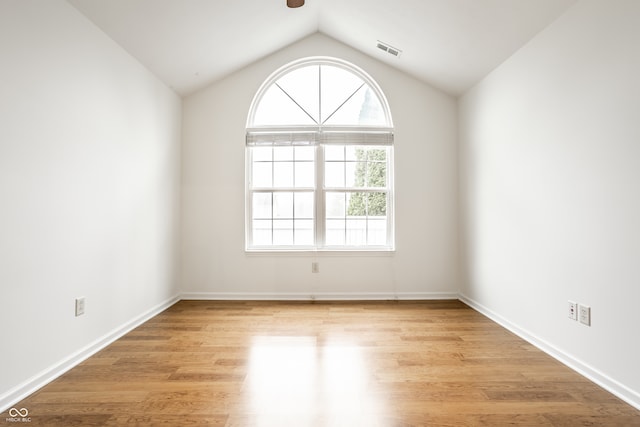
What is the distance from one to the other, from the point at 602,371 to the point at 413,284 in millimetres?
2225

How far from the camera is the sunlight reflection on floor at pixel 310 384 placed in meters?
1.79

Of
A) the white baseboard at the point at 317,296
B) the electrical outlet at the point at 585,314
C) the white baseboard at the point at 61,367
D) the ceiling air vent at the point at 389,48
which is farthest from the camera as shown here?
the white baseboard at the point at 317,296

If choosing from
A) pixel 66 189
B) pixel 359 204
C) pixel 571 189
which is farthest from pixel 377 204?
pixel 66 189

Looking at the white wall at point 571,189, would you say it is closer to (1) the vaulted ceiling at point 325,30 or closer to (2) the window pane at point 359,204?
(1) the vaulted ceiling at point 325,30

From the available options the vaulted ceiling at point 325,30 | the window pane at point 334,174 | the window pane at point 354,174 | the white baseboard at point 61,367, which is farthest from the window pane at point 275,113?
the white baseboard at point 61,367

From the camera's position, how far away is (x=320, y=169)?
440 cm

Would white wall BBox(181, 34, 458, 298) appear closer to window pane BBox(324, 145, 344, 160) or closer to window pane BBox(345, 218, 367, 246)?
window pane BBox(345, 218, 367, 246)

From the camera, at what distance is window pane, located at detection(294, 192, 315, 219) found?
4422 millimetres

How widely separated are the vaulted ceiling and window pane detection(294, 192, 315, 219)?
1.69 m

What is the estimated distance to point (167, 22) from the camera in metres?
2.98

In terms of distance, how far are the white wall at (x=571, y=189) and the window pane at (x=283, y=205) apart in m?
2.19

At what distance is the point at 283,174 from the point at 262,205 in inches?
18.0

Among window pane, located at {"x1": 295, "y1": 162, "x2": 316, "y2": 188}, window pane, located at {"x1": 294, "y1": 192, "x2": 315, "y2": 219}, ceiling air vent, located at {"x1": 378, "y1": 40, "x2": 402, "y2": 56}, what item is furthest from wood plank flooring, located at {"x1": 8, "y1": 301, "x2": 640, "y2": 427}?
ceiling air vent, located at {"x1": 378, "y1": 40, "x2": 402, "y2": 56}

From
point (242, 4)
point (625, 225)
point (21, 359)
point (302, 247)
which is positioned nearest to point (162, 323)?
point (21, 359)
